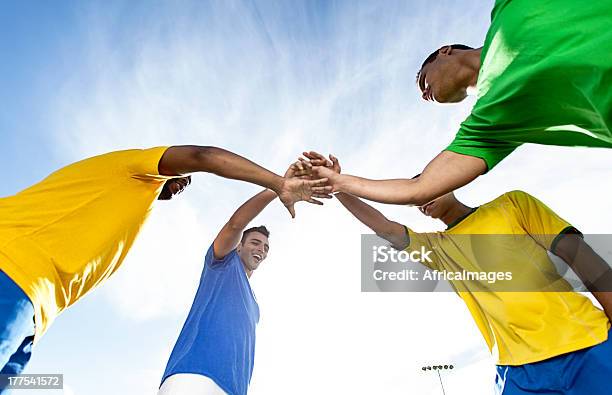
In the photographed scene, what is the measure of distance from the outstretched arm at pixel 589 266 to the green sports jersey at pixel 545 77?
3.85ft

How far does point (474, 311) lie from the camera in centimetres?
337

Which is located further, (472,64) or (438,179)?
(472,64)

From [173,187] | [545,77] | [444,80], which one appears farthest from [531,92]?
[173,187]

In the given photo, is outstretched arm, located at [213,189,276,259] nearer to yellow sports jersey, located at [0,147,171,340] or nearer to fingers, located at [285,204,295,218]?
fingers, located at [285,204,295,218]

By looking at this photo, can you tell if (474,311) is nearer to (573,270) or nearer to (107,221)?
(573,270)

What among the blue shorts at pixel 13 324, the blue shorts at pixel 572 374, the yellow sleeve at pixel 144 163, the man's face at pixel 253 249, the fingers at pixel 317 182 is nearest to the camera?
the blue shorts at pixel 13 324

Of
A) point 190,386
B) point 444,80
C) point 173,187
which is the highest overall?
point 444,80

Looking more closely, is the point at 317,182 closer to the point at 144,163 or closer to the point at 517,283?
the point at 144,163

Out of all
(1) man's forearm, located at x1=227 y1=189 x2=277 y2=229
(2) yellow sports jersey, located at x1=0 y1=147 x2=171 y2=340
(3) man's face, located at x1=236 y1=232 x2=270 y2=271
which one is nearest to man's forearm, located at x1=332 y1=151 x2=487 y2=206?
(2) yellow sports jersey, located at x1=0 y1=147 x2=171 y2=340

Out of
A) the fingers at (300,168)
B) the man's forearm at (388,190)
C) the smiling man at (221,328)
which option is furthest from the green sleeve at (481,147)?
the smiling man at (221,328)

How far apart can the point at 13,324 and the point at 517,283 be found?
3.17 meters

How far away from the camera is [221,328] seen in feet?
11.3

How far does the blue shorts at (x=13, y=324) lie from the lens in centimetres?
200

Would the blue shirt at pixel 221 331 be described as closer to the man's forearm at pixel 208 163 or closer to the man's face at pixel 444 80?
the man's forearm at pixel 208 163
